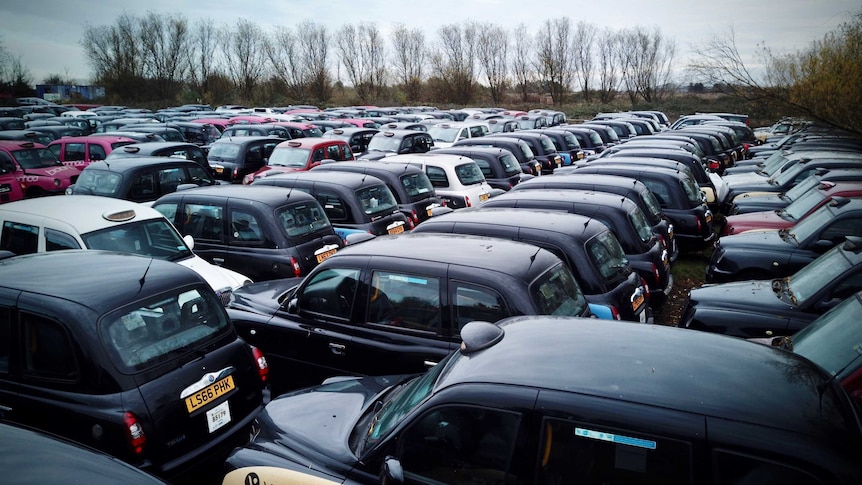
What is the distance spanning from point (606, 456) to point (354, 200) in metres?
7.25

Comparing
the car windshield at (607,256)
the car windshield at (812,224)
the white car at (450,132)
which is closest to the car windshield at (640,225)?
the car windshield at (607,256)

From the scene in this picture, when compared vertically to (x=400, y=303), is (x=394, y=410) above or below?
below

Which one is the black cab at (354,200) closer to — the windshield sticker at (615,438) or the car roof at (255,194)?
the car roof at (255,194)

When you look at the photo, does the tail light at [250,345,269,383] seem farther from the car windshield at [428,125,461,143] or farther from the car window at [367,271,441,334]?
the car windshield at [428,125,461,143]

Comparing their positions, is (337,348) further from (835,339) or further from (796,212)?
(796,212)

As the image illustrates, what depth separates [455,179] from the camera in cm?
1220

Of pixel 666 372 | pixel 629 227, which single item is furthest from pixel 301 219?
pixel 666 372

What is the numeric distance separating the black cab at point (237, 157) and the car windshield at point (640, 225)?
1102 centimetres

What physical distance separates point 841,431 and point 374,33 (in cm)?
6588

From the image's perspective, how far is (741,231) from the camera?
954 cm

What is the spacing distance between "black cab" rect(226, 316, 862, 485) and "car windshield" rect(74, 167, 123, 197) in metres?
8.35

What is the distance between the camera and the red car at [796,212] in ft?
29.5

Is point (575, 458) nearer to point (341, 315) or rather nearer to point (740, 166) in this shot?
point (341, 315)

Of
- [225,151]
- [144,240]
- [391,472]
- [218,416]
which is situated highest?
[225,151]
